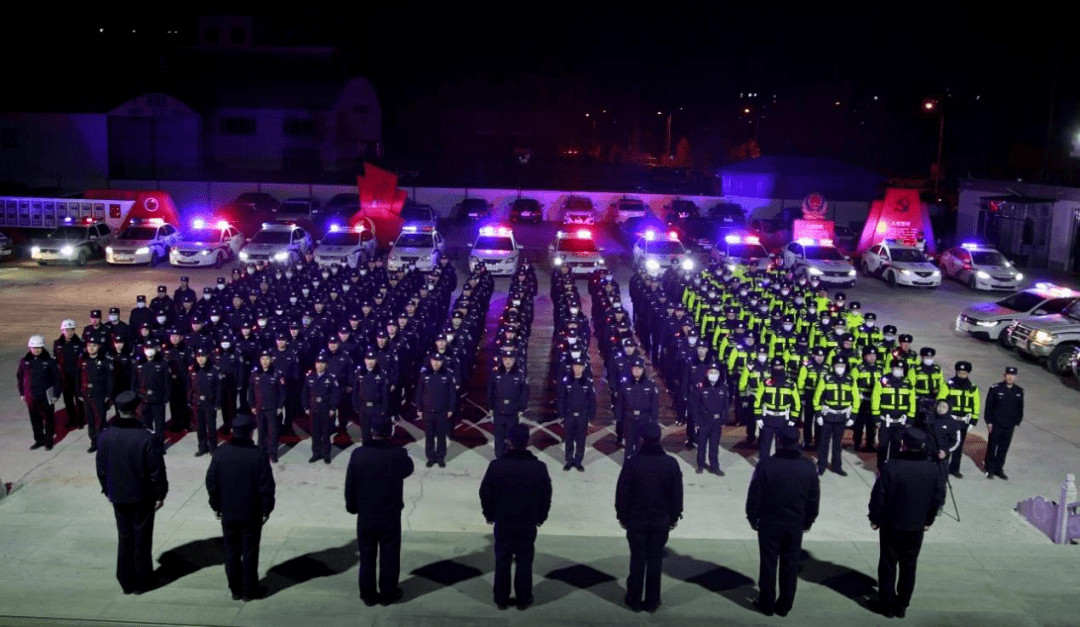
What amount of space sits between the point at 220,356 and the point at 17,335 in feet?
28.6

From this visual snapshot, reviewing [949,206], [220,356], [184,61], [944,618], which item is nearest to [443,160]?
[184,61]

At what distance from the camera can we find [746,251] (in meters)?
28.3

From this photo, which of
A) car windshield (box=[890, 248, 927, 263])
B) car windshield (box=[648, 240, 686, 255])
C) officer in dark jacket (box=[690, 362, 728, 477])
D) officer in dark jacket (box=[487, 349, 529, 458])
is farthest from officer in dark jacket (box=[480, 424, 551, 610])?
car windshield (box=[890, 248, 927, 263])

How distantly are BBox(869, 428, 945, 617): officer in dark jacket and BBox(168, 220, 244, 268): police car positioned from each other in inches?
983

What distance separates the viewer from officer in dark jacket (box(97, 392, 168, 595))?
25.6ft

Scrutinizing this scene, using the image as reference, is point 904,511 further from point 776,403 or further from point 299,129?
point 299,129

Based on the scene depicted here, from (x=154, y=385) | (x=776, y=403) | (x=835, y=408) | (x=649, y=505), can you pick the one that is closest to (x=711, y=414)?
(x=776, y=403)

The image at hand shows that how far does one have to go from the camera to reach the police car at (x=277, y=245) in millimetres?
27906

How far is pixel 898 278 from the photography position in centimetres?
2844

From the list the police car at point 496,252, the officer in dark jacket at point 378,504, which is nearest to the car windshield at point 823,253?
the police car at point 496,252

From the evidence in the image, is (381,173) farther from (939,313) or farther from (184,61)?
(184,61)

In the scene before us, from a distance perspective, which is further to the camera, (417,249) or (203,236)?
(203,236)

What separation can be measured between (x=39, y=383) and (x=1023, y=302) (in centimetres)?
1864

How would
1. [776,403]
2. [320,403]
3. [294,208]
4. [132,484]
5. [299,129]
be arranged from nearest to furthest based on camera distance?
[132,484] < [776,403] < [320,403] < [294,208] < [299,129]
